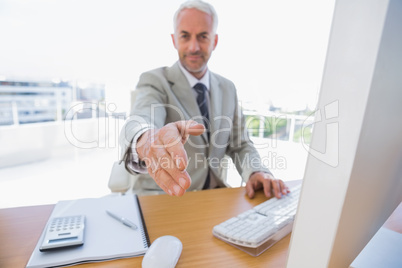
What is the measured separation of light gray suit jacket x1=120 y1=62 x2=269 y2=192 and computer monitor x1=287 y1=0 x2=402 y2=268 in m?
0.66

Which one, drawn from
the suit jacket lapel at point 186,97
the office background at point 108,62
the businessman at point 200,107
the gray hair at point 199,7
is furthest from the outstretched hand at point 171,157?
the gray hair at point 199,7

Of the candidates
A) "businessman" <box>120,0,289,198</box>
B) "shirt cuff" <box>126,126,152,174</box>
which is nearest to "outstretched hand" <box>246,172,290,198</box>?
"businessman" <box>120,0,289,198</box>

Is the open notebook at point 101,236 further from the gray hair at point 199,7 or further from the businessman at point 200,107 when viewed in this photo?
the gray hair at point 199,7

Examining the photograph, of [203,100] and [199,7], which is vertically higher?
[199,7]

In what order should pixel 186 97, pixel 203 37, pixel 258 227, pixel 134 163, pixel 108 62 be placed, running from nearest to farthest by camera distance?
pixel 258 227
pixel 134 163
pixel 186 97
pixel 203 37
pixel 108 62

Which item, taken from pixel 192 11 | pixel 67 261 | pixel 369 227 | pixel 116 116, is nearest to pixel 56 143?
pixel 116 116

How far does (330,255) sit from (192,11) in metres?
1.09

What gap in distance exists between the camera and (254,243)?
1.35 feet

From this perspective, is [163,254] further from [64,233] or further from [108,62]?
[108,62]

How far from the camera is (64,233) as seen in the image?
16.3 inches

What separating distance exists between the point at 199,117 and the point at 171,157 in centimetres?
63

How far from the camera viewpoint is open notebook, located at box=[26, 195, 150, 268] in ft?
1.22

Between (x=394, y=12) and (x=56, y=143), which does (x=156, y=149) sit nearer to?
(x=394, y=12)

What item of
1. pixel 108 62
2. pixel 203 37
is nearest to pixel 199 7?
pixel 203 37
